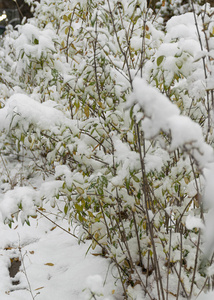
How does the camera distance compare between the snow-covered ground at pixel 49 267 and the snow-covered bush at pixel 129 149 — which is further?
the snow-covered ground at pixel 49 267

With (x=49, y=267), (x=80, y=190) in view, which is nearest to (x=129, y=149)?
(x=80, y=190)

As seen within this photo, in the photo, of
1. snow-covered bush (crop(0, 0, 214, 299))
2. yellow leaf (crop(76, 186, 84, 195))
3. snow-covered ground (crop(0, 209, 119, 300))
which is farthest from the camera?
snow-covered ground (crop(0, 209, 119, 300))

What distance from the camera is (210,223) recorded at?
0.65 meters

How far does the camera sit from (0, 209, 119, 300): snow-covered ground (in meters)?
2.10

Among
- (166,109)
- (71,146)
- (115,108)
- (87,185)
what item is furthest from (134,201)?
(166,109)

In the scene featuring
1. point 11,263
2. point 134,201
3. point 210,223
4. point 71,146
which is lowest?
point 11,263

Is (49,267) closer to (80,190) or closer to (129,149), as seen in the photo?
(80,190)

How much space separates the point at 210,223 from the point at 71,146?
1037mm

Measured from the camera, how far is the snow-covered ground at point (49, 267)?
210 centimetres

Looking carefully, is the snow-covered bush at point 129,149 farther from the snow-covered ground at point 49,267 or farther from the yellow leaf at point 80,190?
the snow-covered ground at point 49,267

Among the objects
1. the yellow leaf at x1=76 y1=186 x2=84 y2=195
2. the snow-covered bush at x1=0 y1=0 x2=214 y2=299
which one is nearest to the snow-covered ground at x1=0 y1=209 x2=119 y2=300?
the snow-covered bush at x1=0 y1=0 x2=214 y2=299

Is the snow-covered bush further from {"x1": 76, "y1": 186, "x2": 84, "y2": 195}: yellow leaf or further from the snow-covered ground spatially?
the snow-covered ground

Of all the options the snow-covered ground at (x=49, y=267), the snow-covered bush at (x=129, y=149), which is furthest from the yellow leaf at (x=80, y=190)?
the snow-covered ground at (x=49, y=267)

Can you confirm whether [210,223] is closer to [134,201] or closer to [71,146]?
[134,201]
